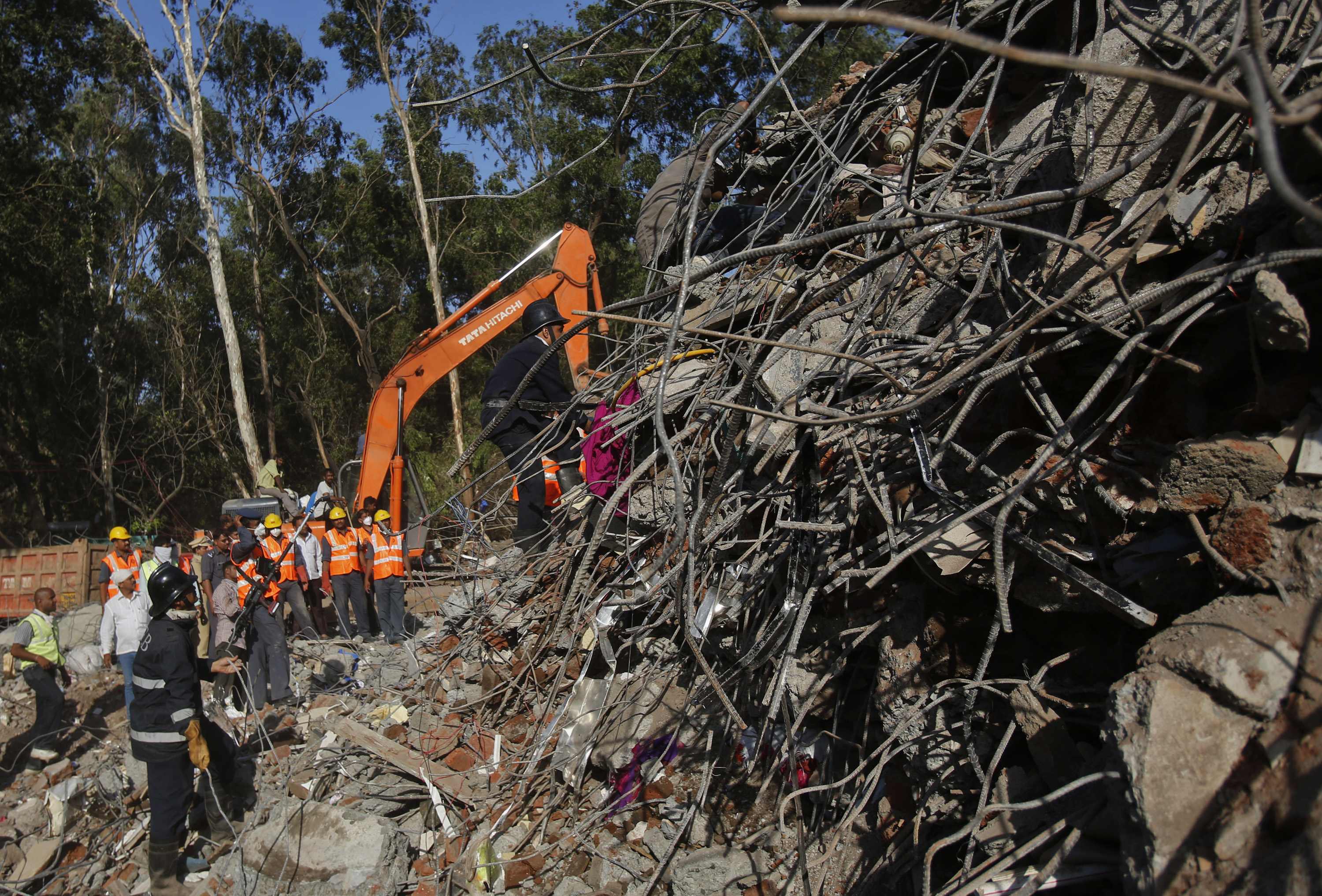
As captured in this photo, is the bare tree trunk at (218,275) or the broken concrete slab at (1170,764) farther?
the bare tree trunk at (218,275)

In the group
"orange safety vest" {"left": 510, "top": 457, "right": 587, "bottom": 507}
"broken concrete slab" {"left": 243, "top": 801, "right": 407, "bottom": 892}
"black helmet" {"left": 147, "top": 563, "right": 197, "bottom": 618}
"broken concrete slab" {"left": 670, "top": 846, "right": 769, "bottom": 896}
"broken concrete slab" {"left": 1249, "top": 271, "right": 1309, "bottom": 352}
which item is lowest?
"broken concrete slab" {"left": 243, "top": 801, "right": 407, "bottom": 892}

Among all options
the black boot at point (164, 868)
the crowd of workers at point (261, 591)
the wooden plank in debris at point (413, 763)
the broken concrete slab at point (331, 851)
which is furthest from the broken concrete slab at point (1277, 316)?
the black boot at point (164, 868)

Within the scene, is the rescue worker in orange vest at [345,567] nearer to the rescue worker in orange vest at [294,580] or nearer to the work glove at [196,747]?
the rescue worker in orange vest at [294,580]

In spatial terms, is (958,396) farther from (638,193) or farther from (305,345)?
(305,345)

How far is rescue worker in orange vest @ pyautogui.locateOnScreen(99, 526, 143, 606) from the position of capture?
27.7ft

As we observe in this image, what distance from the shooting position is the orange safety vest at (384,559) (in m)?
8.48

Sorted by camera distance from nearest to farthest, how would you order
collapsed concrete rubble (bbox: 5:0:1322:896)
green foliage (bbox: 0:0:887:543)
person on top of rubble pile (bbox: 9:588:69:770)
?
collapsed concrete rubble (bbox: 5:0:1322:896)
person on top of rubble pile (bbox: 9:588:69:770)
green foliage (bbox: 0:0:887:543)

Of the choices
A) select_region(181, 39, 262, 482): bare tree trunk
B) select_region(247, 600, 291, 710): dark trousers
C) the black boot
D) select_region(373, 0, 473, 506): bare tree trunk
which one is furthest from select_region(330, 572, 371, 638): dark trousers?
select_region(181, 39, 262, 482): bare tree trunk

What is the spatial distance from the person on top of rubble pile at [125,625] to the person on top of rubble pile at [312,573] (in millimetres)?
1986

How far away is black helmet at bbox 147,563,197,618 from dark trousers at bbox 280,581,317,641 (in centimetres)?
373

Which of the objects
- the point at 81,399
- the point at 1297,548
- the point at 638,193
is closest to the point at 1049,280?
the point at 1297,548

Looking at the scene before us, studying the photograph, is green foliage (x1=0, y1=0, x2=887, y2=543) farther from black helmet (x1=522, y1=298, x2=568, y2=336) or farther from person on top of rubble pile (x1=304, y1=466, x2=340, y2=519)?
black helmet (x1=522, y1=298, x2=568, y2=336)

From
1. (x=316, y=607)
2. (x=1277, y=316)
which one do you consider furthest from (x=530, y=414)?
(x=316, y=607)

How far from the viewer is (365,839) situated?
4363mm
